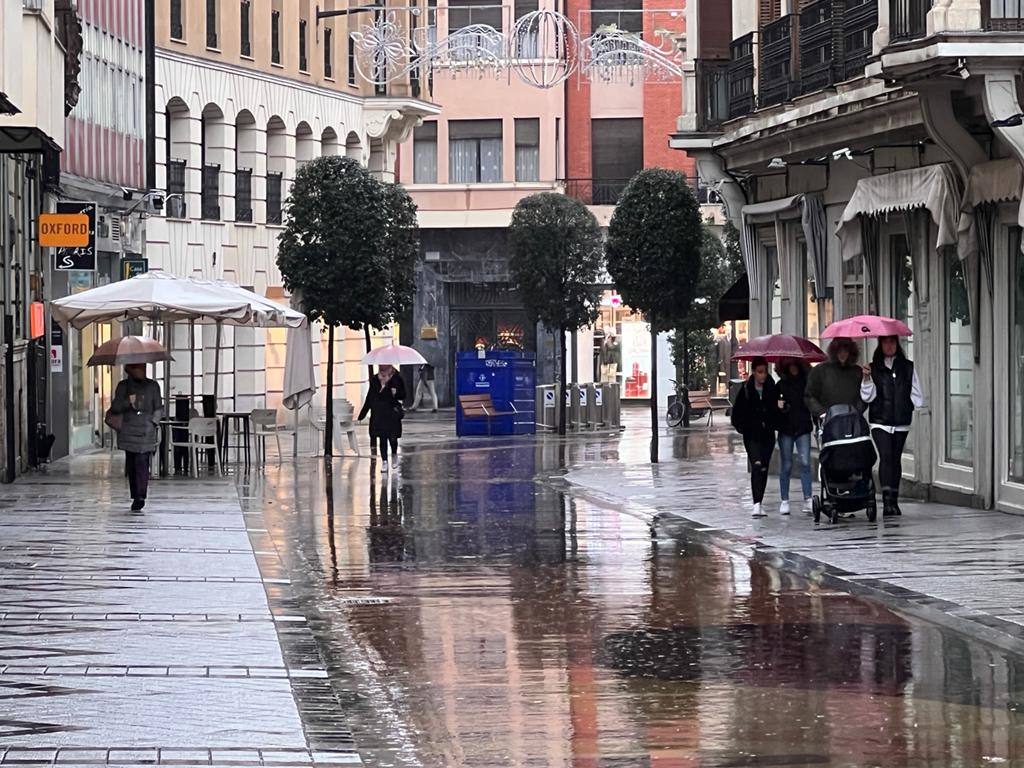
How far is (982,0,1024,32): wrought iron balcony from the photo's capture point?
19.0 meters

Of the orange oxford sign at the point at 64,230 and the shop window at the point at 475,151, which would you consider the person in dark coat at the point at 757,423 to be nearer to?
the orange oxford sign at the point at 64,230

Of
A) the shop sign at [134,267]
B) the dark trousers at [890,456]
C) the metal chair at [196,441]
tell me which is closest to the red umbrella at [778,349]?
the dark trousers at [890,456]

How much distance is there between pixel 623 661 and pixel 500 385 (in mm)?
31895

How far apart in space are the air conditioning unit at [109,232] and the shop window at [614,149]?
910 inches

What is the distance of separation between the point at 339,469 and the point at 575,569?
15120 mm

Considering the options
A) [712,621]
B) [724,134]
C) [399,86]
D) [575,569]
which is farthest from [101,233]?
[712,621]

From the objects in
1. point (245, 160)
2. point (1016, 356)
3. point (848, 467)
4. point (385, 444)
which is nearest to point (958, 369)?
point (1016, 356)

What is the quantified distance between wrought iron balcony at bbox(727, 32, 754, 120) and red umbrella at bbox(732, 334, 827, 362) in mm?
5381

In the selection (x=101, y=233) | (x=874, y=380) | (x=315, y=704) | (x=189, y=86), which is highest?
(x=189, y=86)

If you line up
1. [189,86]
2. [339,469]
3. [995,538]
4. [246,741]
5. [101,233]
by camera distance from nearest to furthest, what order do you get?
[246,741], [995,538], [339,469], [101,233], [189,86]

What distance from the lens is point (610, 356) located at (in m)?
61.3

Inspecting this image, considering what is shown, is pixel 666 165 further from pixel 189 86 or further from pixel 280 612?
pixel 280 612

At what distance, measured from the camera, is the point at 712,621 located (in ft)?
44.0

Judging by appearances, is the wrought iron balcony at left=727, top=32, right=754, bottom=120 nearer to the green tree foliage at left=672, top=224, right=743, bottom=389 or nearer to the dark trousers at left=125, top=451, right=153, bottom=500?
the dark trousers at left=125, top=451, right=153, bottom=500
